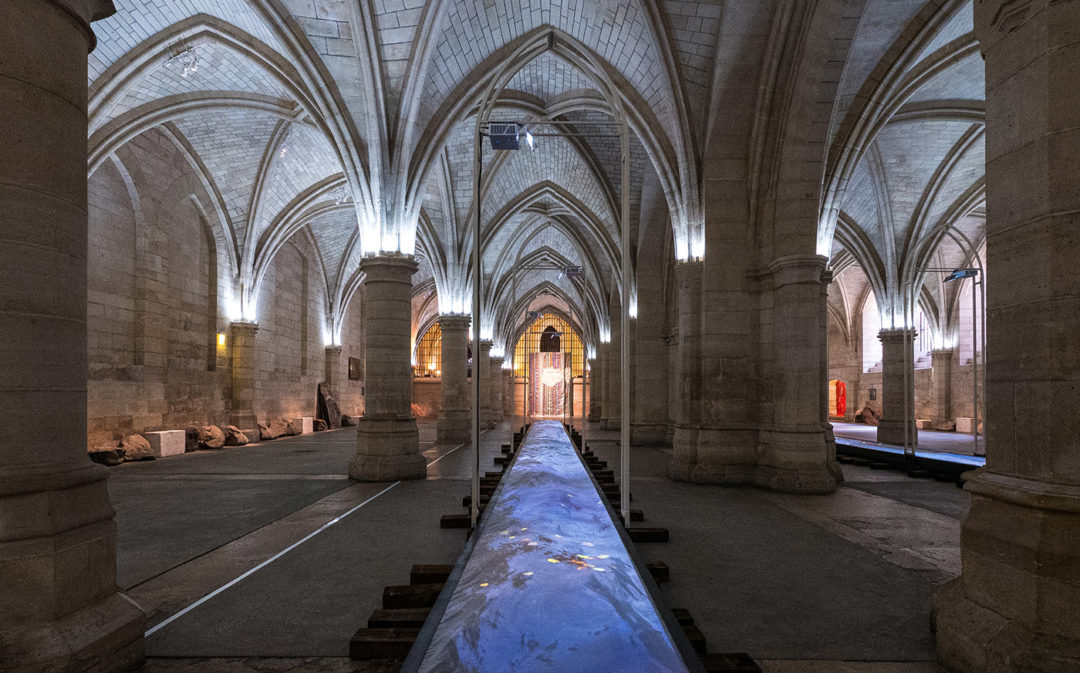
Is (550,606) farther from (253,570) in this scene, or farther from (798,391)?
(798,391)

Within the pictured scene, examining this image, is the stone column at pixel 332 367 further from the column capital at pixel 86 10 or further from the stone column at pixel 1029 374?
the stone column at pixel 1029 374

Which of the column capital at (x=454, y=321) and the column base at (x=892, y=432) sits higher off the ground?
the column capital at (x=454, y=321)

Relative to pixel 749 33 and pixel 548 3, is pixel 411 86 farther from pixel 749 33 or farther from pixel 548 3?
pixel 749 33

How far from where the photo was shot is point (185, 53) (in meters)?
11.8

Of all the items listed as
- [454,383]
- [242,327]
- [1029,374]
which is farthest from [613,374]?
[1029,374]

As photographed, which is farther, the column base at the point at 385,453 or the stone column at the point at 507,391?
the stone column at the point at 507,391

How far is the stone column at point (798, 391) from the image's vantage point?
28.6 ft

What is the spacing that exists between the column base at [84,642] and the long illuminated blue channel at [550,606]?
1724 mm

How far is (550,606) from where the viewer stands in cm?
246

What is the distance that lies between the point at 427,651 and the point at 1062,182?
364cm

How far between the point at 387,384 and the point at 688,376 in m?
5.46

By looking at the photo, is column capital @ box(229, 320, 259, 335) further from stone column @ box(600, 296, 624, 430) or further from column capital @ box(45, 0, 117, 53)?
column capital @ box(45, 0, 117, 53)

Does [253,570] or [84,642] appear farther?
[253,570]

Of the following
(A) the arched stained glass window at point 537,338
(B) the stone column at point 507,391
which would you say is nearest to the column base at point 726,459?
(B) the stone column at point 507,391
